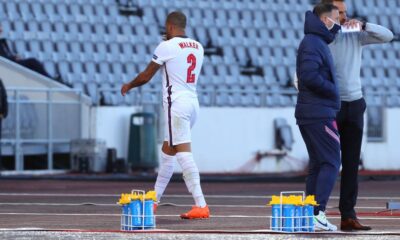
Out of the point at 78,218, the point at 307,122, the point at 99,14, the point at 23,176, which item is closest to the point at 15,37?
the point at 99,14

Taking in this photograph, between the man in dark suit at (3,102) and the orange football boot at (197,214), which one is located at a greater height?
the man in dark suit at (3,102)

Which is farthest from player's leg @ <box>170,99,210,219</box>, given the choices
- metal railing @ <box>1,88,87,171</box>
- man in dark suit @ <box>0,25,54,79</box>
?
man in dark suit @ <box>0,25,54,79</box>

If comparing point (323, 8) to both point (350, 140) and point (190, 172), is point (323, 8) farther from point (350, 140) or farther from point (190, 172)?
point (190, 172)

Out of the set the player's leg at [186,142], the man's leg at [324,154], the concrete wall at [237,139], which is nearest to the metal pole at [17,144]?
the concrete wall at [237,139]

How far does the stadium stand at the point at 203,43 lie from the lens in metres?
27.2

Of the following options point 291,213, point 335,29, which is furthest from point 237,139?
point 291,213

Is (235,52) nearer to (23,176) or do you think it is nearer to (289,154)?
(289,154)

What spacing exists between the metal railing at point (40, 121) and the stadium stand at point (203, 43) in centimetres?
62

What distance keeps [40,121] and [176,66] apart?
1287 centimetres

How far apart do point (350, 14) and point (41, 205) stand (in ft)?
60.8

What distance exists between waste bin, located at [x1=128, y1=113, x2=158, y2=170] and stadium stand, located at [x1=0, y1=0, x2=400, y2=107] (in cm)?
80

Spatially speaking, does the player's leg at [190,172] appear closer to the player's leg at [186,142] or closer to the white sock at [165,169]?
the player's leg at [186,142]

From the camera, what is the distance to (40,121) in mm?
25031

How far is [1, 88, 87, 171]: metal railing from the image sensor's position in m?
24.5
